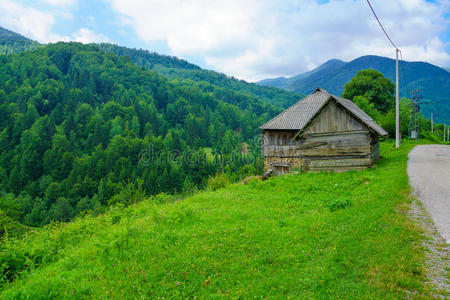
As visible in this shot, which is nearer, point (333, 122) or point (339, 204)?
point (339, 204)

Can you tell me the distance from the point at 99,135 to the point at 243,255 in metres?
132

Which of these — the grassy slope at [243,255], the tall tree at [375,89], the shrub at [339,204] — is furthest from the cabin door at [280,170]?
the tall tree at [375,89]

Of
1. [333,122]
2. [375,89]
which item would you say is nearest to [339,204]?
[333,122]

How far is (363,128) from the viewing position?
55.3 ft

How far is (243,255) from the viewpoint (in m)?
6.52

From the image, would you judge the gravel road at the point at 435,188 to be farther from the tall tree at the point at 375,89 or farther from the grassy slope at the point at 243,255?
the tall tree at the point at 375,89

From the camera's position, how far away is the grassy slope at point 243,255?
5.17 m

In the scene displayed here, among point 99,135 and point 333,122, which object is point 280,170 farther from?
point 99,135

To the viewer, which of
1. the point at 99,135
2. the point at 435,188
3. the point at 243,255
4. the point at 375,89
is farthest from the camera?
the point at 99,135

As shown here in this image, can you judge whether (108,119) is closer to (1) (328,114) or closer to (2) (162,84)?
(2) (162,84)

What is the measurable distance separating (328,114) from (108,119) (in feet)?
464

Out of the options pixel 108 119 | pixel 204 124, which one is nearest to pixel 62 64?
pixel 108 119

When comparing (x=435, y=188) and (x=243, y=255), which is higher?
(x=435, y=188)

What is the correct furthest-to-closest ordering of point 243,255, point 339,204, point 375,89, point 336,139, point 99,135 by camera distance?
point 99,135, point 375,89, point 336,139, point 339,204, point 243,255
